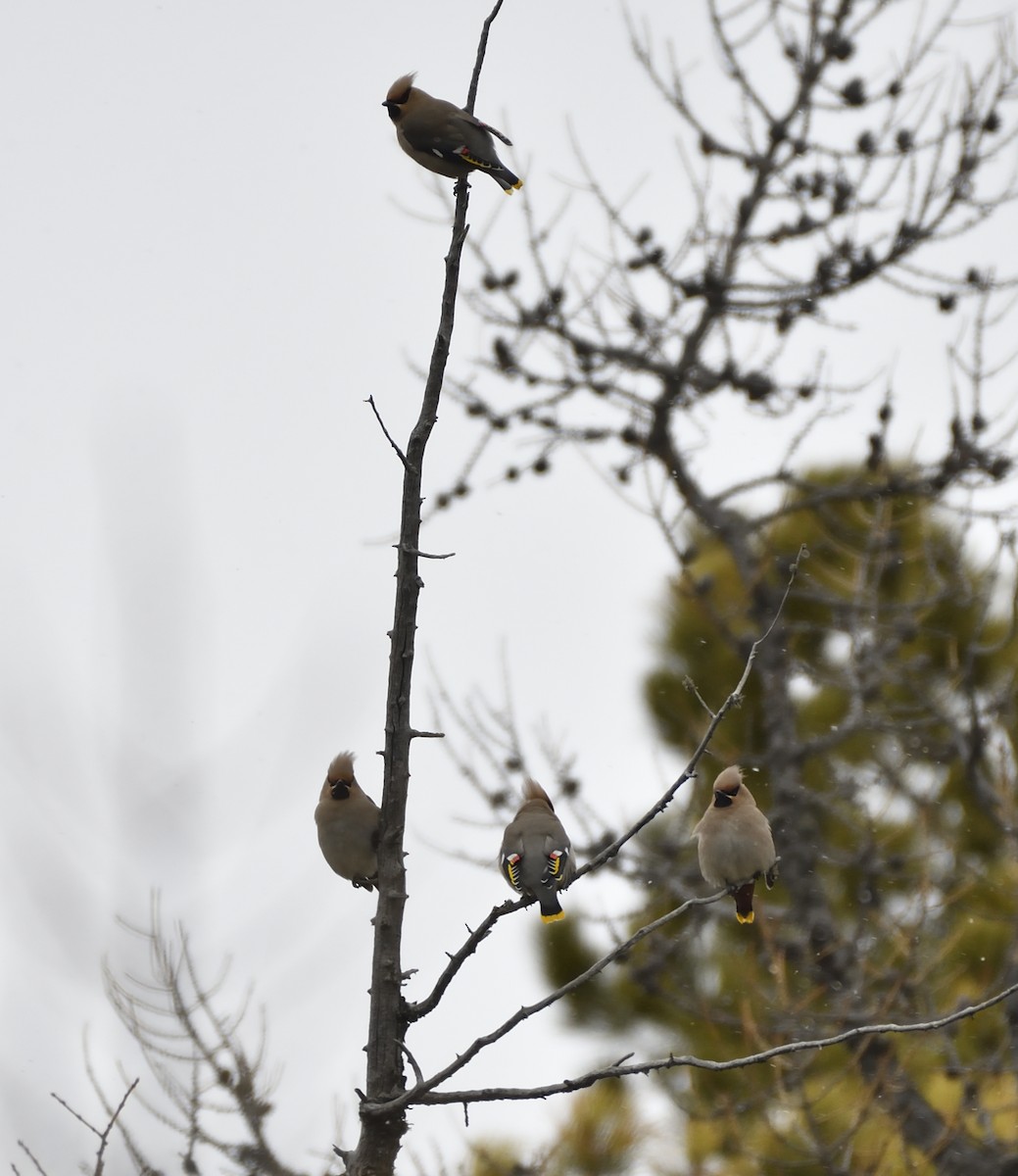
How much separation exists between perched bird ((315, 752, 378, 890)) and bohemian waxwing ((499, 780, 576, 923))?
45cm

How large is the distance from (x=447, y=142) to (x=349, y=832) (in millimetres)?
2419

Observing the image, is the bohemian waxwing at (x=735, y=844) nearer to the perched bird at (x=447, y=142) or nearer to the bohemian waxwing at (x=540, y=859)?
the bohemian waxwing at (x=540, y=859)

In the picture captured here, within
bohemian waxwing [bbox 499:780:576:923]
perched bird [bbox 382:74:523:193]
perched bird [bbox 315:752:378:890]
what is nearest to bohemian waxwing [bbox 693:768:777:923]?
bohemian waxwing [bbox 499:780:576:923]

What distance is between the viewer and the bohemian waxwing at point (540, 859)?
5.35 meters

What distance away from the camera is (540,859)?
5.39 m

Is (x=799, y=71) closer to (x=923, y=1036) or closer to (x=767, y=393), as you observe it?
(x=767, y=393)

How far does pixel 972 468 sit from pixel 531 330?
8.30 ft

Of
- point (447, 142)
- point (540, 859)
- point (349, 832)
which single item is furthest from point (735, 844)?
point (447, 142)

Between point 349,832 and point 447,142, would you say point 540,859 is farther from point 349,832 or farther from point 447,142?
point 447,142

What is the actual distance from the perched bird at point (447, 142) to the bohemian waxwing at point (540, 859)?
90.7 inches

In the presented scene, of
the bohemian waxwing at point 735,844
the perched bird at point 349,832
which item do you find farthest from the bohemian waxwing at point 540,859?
the bohemian waxwing at point 735,844

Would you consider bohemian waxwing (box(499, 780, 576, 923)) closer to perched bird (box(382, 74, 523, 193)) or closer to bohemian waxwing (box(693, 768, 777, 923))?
bohemian waxwing (box(693, 768, 777, 923))

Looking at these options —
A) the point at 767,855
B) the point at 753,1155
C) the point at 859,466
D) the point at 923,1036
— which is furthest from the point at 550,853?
the point at 859,466

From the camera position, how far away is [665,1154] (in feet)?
31.6
